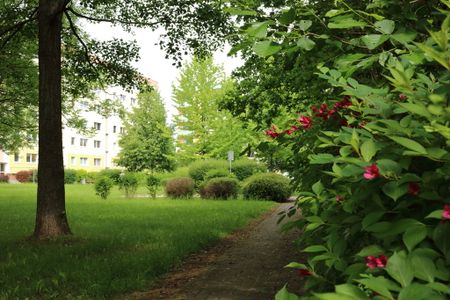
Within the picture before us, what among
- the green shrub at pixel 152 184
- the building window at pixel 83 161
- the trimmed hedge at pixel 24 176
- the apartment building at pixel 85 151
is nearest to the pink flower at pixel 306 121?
the green shrub at pixel 152 184

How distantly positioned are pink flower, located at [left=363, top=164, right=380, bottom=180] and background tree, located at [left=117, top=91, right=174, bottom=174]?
46.4 metres

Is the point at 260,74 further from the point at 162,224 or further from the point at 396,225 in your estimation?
the point at 396,225

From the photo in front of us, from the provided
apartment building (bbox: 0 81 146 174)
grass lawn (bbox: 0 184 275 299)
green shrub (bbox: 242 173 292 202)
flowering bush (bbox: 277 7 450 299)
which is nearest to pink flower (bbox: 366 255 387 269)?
flowering bush (bbox: 277 7 450 299)

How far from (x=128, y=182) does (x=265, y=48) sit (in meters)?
25.6

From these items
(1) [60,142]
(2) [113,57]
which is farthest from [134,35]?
(1) [60,142]

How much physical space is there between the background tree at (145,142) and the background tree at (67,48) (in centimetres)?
3428

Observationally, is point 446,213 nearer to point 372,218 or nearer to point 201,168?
point 372,218

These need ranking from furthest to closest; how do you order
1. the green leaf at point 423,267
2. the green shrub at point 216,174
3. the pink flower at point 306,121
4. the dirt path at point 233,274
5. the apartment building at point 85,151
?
the apartment building at point 85,151
the green shrub at point 216,174
the dirt path at point 233,274
the pink flower at point 306,121
the green leaf at point 423,267

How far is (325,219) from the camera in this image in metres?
1.98

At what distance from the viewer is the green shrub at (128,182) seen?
26656mm

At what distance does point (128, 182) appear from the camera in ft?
87.9

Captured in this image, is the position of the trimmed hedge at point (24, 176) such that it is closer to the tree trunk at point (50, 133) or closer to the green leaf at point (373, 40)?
the tree trunk at point (50, 133)

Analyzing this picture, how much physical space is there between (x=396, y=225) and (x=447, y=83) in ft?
1.63

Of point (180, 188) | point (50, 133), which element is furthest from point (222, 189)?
point (50, 133)
